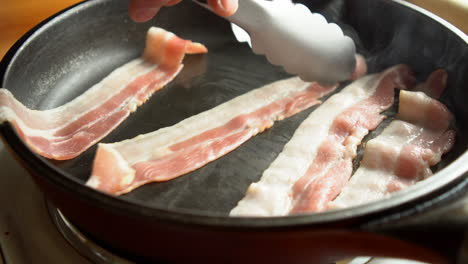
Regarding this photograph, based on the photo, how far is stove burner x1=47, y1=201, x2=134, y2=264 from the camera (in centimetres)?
103

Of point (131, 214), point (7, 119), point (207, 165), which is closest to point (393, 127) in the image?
point (207, 165)

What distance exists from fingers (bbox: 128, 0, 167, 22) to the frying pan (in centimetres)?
26

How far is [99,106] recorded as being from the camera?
4.77 feet

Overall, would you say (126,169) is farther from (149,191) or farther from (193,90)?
(193,90)

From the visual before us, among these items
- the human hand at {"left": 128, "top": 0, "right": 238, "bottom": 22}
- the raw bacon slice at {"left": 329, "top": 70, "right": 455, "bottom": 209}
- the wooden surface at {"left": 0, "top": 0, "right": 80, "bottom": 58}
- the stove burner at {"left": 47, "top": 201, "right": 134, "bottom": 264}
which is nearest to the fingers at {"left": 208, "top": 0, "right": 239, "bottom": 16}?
the human hand at {"left": 128, "top": 0, "right": 238, "bottom": 22}

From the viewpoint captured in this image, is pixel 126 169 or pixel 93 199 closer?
A: pixel 93 199

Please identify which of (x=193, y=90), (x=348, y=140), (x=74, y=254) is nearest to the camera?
(x=74, y=254)

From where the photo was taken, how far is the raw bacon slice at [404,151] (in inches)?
45.6

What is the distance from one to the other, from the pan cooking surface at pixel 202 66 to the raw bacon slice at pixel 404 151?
0.21 ft

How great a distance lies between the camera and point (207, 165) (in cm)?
127

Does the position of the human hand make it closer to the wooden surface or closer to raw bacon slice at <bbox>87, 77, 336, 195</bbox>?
raw bacon slice at <bbox>87, 77, 336, 195</bbox>

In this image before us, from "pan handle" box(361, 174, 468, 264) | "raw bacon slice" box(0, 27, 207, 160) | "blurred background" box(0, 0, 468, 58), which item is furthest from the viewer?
"blurred background" box(0, 0, 468, 58)

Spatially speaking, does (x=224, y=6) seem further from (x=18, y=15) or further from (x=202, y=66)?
(x=18, y=15)

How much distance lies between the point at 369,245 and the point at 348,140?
0.55 metres
